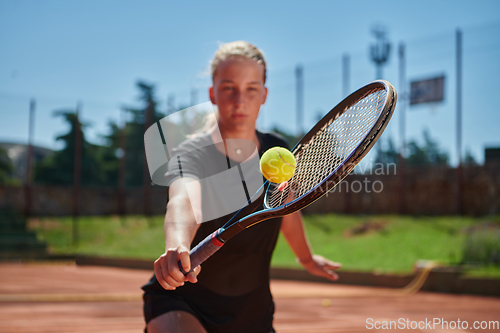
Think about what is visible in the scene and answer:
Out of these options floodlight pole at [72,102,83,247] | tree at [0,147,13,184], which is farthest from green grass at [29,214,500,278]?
tree at [0,147,13,184]

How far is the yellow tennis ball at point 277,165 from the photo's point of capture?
6.35 feet

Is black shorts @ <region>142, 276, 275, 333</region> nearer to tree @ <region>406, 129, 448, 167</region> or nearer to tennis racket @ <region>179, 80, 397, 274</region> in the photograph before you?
tennis racket @ <region>179, 80, 397, 274</region>

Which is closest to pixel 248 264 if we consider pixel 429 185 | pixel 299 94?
pixel 429 185

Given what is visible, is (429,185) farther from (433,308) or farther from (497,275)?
(433,308)

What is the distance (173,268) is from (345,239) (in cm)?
1626

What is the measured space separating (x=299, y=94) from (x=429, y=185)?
21.3 feet

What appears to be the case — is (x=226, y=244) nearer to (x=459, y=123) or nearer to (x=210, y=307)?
(x=210, y=307)

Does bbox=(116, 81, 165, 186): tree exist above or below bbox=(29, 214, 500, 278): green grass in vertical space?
above

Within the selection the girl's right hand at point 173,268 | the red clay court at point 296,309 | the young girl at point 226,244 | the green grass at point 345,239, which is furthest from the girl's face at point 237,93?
the green grass at point 345,239

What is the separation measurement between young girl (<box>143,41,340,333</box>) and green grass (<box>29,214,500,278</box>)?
8.74m

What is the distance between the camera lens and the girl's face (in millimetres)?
2156

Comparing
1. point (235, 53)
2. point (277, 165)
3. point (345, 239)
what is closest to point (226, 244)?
point (277, 165)

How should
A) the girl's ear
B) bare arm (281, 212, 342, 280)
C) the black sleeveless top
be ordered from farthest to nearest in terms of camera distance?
bare arm (281, 212, 342, 280)
the girl's ear
the black sleeveless top

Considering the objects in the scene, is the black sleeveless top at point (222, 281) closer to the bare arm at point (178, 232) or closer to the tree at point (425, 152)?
the bare arm at point (178, 232)
